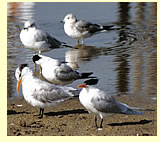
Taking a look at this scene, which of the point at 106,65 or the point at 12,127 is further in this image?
the point at 106,65

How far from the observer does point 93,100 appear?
6.47 metres

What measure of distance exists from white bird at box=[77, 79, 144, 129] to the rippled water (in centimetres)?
122

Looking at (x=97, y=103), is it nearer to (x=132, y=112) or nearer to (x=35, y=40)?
(x=132, y=112)

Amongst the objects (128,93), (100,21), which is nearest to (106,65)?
(128,93)

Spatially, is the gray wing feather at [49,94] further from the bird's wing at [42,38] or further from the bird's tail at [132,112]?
the bird's wing at [42,38]

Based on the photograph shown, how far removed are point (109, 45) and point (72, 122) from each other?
5.58 m

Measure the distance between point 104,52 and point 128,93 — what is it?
11.2 feet

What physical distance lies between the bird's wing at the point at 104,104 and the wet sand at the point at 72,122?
0.79 ft

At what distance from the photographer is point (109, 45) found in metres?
12.1

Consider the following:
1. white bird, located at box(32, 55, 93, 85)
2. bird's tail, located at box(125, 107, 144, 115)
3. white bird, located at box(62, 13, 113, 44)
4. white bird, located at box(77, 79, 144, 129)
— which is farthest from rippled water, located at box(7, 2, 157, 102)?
white bird, located at box(77, 79, 144, 129)

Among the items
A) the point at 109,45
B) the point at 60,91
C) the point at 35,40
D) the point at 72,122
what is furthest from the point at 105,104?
the point at 109,45

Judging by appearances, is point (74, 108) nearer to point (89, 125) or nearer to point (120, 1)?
point (89, 125)

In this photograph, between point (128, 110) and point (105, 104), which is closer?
point (105, 104)

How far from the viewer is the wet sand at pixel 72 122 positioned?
6.33 meters
